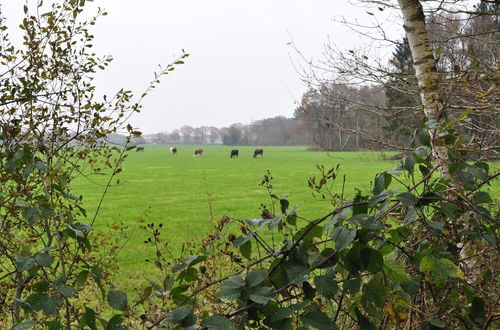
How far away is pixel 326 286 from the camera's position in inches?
51.6

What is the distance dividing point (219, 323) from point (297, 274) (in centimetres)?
30

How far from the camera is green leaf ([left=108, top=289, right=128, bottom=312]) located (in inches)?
51.9

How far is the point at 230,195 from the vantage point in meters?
18.0

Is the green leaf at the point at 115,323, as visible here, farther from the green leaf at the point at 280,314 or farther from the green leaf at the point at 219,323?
the green leaf at the point at 280,314

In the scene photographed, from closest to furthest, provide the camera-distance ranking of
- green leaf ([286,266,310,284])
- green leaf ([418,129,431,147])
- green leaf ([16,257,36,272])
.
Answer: green leaf ([286,266,310,284]), green leaf ([16,257,36,272]), green leaf ([418,129,431,147])

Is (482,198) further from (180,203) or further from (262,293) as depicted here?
(180,203)

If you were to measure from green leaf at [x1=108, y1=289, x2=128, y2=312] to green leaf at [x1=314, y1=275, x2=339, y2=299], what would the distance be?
643mm

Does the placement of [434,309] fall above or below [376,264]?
below

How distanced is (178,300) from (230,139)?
134 meters

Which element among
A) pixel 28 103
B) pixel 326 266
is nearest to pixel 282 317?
pixel 326 266

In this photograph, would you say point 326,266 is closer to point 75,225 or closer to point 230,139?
point 75,225

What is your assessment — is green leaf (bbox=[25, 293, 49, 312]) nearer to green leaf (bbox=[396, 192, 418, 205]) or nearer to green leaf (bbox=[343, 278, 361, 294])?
green leaf (bbox=[343, 278, 361, 294])

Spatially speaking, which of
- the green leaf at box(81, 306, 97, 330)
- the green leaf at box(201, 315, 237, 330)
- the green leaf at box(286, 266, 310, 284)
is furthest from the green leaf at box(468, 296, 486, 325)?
the green leaf at box(81, 306, 97, 330)

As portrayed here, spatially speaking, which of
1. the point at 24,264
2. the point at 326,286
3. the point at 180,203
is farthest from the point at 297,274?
the point at 180,203
